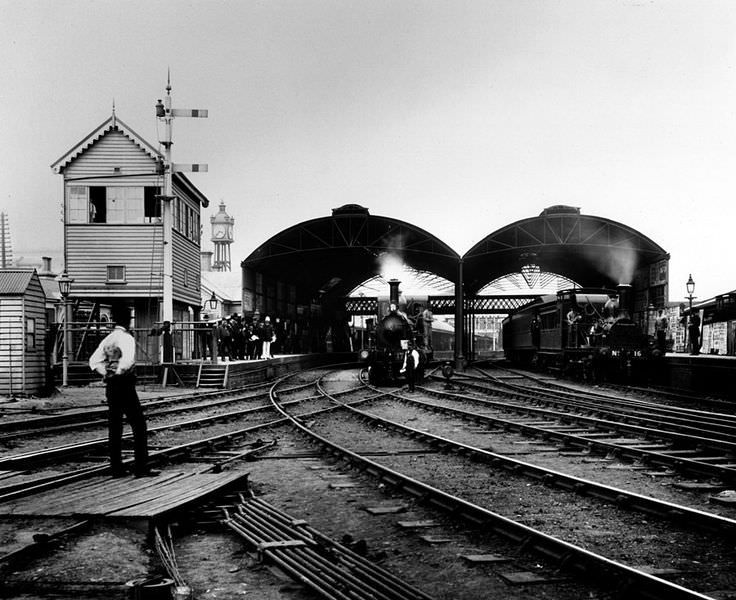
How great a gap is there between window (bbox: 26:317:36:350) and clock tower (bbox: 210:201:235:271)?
8572 cm

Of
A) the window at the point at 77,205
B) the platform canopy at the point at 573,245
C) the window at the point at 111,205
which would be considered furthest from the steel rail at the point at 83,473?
the platform canopy at the point at 573,245

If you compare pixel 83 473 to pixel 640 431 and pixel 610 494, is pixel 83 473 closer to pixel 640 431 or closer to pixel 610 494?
pixel 610 494

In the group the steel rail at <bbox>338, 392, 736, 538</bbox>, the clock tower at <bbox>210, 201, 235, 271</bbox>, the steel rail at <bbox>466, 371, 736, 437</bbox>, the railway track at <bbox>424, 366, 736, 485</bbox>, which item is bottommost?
the steel rail at <bbox>466, 371, 736, 437</bbox>

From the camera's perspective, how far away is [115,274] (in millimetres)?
26125

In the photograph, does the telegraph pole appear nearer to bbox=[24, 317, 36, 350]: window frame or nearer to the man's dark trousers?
bbox=[24, 317, 36, 350]: window frame

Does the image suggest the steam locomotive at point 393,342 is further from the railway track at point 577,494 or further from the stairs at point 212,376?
the railway track at point 577,494

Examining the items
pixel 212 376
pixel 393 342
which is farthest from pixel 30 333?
pixel 393 342

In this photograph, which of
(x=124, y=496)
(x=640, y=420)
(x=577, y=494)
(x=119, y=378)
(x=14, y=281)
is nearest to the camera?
(x=124, y=496)

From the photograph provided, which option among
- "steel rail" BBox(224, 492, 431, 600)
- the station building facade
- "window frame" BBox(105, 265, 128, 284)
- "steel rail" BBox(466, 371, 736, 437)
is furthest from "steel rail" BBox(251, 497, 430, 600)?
"window frame" BBox(105, 265, 128, 284)

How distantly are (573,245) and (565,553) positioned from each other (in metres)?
30.1

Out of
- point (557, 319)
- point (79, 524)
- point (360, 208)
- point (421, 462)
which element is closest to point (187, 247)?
point (360, 208)

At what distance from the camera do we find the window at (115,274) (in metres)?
26.0

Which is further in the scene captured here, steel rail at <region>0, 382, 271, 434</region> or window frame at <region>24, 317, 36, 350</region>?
window frame at <region>24, 317, 36, 350</region>

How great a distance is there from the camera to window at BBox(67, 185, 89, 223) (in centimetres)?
2623
